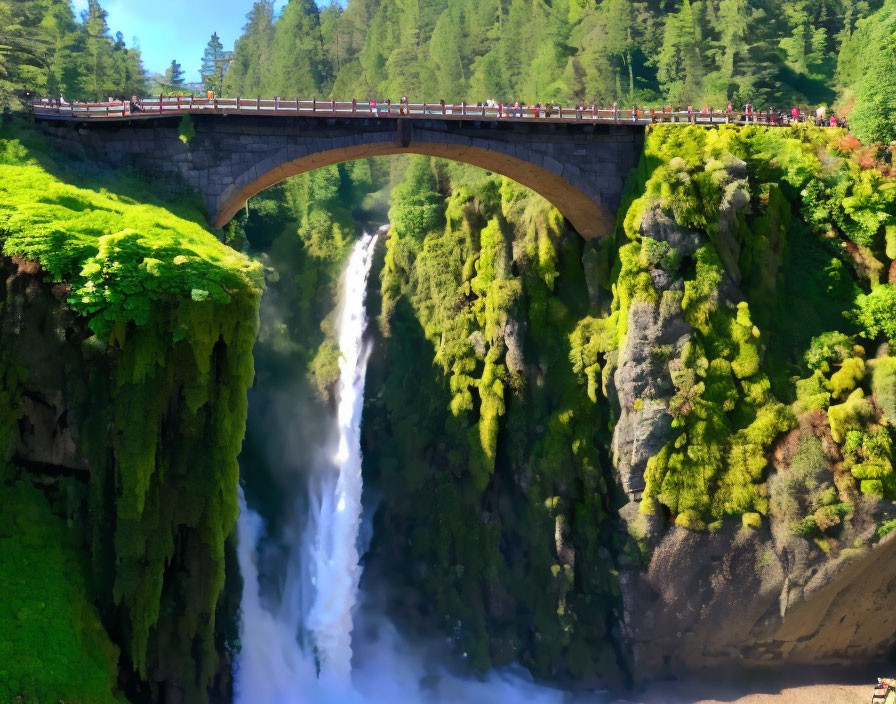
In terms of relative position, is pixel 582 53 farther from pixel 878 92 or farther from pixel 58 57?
pixel 58 57

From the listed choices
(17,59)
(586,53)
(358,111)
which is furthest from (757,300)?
(17,59)

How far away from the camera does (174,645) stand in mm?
30391

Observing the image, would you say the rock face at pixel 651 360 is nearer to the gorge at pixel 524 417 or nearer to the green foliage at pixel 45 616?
the gorge at pixel 524 417

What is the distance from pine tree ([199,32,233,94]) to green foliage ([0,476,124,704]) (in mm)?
71797

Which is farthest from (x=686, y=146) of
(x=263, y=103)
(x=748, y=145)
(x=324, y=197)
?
(x=324, y=197)

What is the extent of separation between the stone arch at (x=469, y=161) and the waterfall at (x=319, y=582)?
1213cm

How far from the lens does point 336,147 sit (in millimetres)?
41375

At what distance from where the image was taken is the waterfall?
39.5 metres

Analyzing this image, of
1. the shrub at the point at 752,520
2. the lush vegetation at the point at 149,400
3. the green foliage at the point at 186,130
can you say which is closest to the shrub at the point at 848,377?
the shrub at the point at 752,520

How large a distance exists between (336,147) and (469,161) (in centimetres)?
705

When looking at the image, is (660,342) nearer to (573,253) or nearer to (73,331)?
(573,253)

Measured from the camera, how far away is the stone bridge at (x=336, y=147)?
3978cm

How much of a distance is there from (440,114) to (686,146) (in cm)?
1150

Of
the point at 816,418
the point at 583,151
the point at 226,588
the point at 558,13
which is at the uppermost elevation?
the point at 558,13
